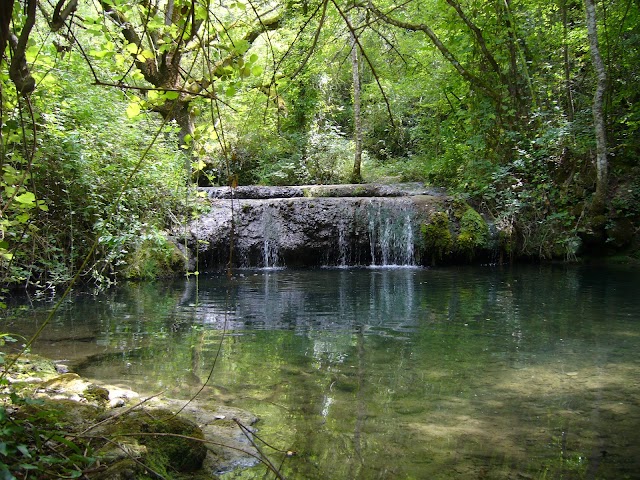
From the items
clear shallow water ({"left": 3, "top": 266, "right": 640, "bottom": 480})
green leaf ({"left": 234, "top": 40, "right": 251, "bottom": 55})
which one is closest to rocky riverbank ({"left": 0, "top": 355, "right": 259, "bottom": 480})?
clear shallow water ({"left": 3, "top": 266, "right": 640, "bottom": 480})

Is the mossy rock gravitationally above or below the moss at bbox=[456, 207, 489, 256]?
below

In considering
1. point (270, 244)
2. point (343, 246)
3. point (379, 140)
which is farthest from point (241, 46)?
point (379, 140)

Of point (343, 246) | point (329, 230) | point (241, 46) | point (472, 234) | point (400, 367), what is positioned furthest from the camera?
point (343, 246)

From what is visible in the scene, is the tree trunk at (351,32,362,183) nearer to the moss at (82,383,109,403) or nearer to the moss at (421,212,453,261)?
the moss at (421,212,453,261)

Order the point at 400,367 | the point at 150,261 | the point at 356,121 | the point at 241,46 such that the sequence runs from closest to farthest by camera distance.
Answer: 1. the point at 241,46
2. the point at 400,367
3. the point at 150,261
4. the point at 356,121

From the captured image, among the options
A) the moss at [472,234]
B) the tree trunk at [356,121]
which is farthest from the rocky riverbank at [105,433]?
the tree trunk at [356,121]

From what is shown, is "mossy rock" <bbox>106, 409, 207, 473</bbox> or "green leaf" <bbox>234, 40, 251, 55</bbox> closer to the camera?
"green leaf" <bbox>234, 40, 251, 55</bbox>

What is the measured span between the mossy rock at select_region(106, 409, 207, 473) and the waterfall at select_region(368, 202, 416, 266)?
35.6 feet

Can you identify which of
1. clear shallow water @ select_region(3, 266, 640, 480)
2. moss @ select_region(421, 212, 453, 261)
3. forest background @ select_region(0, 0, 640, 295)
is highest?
forest background @ select_region(0, 0, 640, 295)

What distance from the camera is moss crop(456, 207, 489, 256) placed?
513 inches

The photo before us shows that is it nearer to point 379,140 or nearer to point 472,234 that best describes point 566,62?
point 472,234

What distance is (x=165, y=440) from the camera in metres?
2.84

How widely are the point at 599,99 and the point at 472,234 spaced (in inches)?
153

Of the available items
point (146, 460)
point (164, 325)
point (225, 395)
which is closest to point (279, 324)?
point (164, 325)
